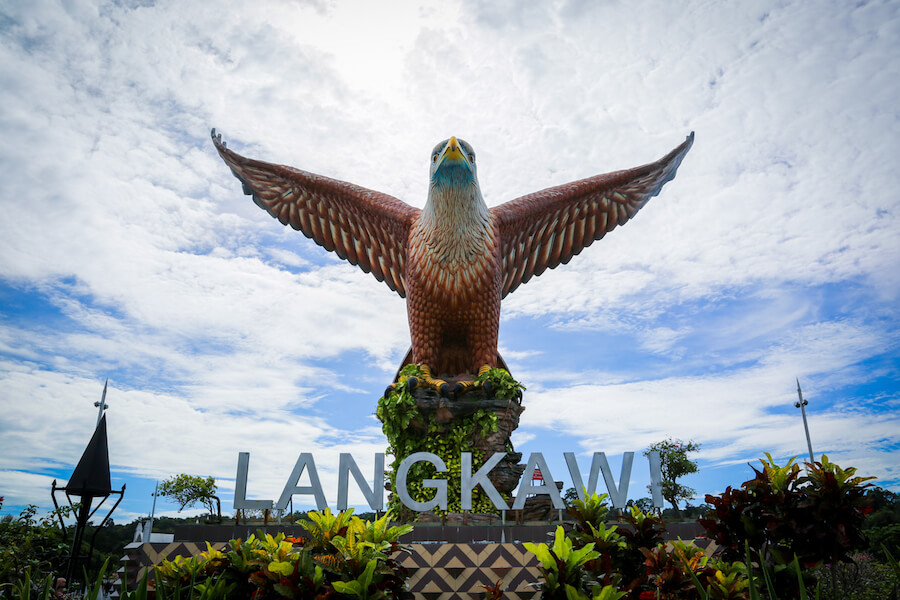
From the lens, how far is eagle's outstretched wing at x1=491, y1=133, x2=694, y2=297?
10.6 metres

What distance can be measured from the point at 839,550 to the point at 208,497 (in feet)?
37.6

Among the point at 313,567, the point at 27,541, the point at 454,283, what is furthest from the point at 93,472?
the point at 313,567

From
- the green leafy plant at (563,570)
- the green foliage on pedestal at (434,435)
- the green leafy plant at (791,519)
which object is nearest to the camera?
the green leafy plant at (791,519)

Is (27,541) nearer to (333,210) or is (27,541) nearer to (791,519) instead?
(333,210)

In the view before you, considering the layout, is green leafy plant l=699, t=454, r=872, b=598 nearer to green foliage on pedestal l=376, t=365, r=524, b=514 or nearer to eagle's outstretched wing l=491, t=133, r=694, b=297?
green foliage on pedestal l=376, t=365, r=524, b=514

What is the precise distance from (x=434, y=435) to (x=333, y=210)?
4.22 m

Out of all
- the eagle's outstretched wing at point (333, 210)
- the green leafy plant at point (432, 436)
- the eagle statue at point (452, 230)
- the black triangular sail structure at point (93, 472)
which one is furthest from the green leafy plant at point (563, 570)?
the eagle's outstretched wing at point (333, 210)

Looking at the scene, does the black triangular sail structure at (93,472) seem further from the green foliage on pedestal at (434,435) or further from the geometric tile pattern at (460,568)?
the green foliage on pedestal at (434,435)

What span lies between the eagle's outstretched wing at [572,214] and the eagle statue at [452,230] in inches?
0.7

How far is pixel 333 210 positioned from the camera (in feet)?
35.0

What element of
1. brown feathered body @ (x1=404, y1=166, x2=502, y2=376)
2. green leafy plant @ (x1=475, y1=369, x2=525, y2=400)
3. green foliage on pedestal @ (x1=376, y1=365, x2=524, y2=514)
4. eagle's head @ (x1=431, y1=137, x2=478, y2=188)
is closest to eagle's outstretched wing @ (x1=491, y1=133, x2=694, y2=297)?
brown feathered body @ (x1=404, y1=166, x2=502, y2=376)

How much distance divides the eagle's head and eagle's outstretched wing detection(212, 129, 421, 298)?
1.41m

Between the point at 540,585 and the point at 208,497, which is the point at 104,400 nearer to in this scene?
the point at 208,497

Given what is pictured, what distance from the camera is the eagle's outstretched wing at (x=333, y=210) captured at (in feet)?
34.4
